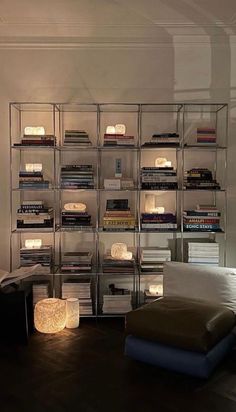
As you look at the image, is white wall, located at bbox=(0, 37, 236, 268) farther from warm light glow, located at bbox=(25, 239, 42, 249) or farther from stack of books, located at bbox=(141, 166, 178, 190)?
warm light glow, located at bbox=(25, 239, 42, 249)

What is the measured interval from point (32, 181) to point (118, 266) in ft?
3.78

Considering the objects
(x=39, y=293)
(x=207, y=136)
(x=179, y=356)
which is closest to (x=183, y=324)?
(x=179, y=356)

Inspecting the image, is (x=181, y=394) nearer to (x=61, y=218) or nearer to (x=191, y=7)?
(x=61, y=218)

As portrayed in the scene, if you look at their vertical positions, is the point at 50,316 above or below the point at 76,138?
below

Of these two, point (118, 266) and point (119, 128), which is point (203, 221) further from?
point (119, 128)

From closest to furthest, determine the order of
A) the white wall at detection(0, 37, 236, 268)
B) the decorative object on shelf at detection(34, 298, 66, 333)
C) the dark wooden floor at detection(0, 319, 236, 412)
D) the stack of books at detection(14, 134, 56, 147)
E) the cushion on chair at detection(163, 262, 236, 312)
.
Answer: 1. the dark wooden floor at detection(0, 319, 236, 412)
2. the cushion on chair at detection(163, 262, 236, 312)
3. the decorative object on shelf at detection(34, 298, 66, 333)
4. the stack of books at detection(14, 134, 56, 147)
5. the white wall at detection(0, 37, 236, 268)

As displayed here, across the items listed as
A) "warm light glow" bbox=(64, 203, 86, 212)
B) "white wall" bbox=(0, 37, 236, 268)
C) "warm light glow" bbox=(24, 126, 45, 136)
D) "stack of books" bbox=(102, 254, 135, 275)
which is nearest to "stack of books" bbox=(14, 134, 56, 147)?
"warm light glow" bbox=(24, 126, 45, 136)

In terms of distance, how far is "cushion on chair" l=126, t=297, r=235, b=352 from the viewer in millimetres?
2765

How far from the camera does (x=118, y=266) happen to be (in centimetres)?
396

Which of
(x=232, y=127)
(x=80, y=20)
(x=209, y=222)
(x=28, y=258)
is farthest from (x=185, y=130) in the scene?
(x=28, y=258)

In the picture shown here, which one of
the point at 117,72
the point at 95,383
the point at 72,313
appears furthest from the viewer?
the point at 117,72

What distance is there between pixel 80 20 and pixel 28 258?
2.31m

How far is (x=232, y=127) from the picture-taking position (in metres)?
4.20

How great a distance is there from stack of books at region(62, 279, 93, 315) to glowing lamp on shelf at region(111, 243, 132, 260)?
15.3 inches
